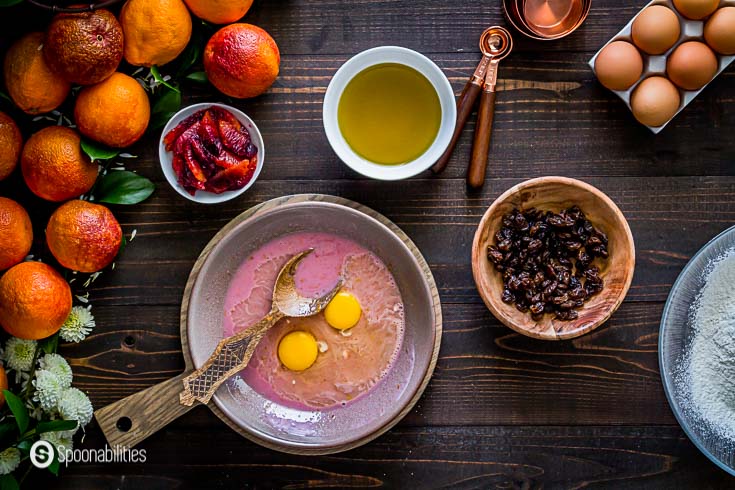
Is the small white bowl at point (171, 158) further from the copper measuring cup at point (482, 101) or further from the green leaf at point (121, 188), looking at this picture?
the copper measuring cup at point (482, 101)

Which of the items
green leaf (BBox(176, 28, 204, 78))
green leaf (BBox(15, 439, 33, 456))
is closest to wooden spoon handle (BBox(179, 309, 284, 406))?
green leaf (BBox(15, 439, 33, 456))

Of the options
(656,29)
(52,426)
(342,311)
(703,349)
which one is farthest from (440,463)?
(656,29)

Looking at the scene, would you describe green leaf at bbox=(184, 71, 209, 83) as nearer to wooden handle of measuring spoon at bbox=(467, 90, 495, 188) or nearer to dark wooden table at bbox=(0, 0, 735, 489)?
dark wooden table at bbox=(0, 0, 735, 489)

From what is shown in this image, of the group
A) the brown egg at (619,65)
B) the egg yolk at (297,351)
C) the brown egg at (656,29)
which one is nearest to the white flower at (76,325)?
the egg yolk at (297,351)

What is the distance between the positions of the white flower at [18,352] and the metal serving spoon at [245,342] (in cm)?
37

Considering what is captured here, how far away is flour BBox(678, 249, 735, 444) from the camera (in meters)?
1.42

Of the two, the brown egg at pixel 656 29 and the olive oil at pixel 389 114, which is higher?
the brown egg at pixel 656 29

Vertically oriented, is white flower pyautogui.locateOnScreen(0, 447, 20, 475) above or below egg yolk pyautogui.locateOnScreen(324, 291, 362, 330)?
below

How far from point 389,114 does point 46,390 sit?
1008 millimetres

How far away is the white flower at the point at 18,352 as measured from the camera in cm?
146

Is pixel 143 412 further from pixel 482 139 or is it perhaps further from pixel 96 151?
pixel 482 139

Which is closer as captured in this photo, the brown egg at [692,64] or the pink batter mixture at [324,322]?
the brown egg at [692,64]

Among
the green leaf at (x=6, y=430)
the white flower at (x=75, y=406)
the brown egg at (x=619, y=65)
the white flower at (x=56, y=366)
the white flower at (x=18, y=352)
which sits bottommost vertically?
the green leaf at (x=6, y=430)

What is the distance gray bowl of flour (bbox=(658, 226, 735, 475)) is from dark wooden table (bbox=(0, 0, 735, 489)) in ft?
0.37
